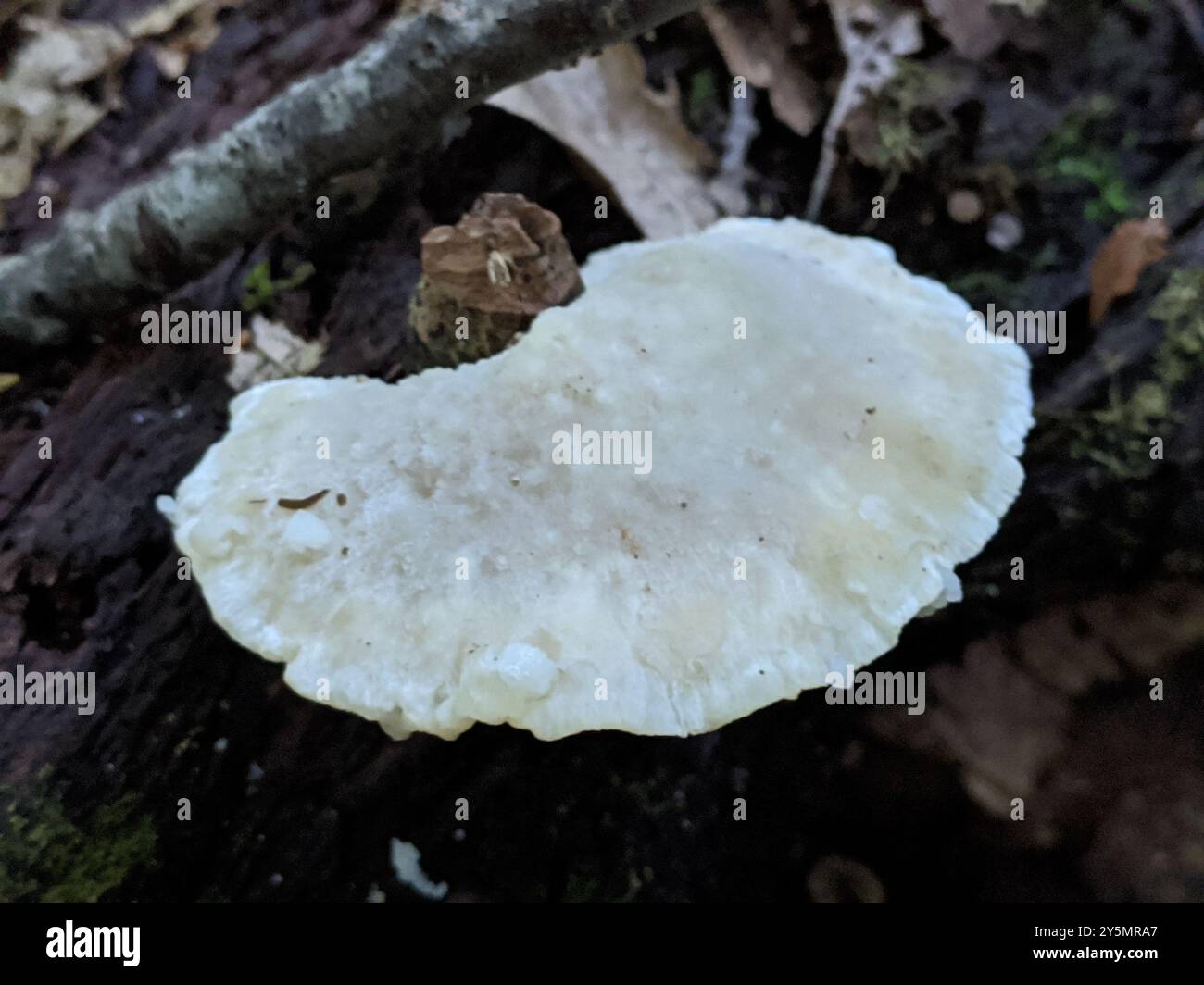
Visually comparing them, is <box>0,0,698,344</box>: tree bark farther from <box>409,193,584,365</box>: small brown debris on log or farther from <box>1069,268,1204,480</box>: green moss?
<box>1069,268,1204,480</box>: green moss

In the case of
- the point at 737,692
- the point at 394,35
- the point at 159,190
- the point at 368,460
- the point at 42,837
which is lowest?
the point at 42,837

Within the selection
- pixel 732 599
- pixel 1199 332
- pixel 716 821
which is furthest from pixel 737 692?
pixel 1199 332

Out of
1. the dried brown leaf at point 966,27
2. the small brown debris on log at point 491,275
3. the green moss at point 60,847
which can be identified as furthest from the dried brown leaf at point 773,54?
the green moss at point 60,847

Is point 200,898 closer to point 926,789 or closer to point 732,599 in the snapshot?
point 732,599

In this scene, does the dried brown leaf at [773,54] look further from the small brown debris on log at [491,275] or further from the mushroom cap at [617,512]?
the small brown debris on log at [491,275]

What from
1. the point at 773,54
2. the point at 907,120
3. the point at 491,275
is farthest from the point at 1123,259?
the point at 491,275

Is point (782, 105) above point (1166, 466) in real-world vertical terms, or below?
above
